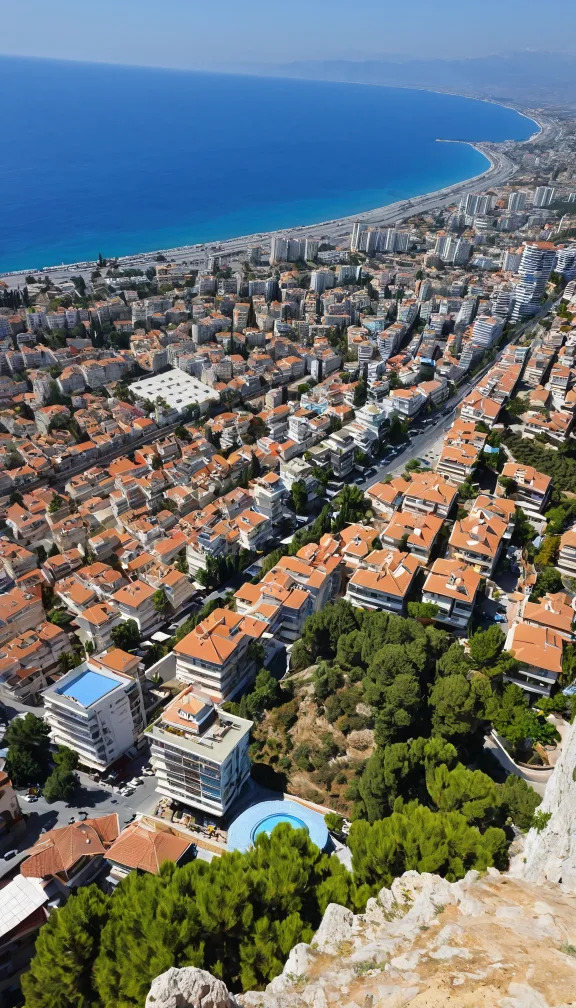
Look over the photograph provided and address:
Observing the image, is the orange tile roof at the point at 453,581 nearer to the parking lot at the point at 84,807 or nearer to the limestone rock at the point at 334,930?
the parking lot at the point at 84,807

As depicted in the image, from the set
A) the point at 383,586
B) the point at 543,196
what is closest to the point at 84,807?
the point at 383,586

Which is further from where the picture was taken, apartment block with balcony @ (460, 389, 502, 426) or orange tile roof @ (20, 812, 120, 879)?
apartment block with balcony @ (460, 389, 502, 426)

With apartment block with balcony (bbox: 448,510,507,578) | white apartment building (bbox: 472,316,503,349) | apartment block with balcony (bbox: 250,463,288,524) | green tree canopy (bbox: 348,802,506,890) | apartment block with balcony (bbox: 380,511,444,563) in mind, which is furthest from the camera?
white apartment building (bbox: 472,316,503,349)

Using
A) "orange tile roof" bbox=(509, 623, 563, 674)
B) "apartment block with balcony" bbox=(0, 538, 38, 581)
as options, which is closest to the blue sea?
"apartment block with balcony" bbox=(0, 538, 38, 581)

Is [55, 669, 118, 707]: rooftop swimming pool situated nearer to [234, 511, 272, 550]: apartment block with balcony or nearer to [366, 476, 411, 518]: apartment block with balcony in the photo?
[234, 511, 272, 550]: apartment block with balcony

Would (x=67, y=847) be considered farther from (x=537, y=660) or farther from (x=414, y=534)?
(x=414, y=534)

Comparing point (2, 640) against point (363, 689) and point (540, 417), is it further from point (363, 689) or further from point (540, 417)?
point (540, 417)

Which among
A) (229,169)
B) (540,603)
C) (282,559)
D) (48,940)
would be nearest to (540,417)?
(540,603)
